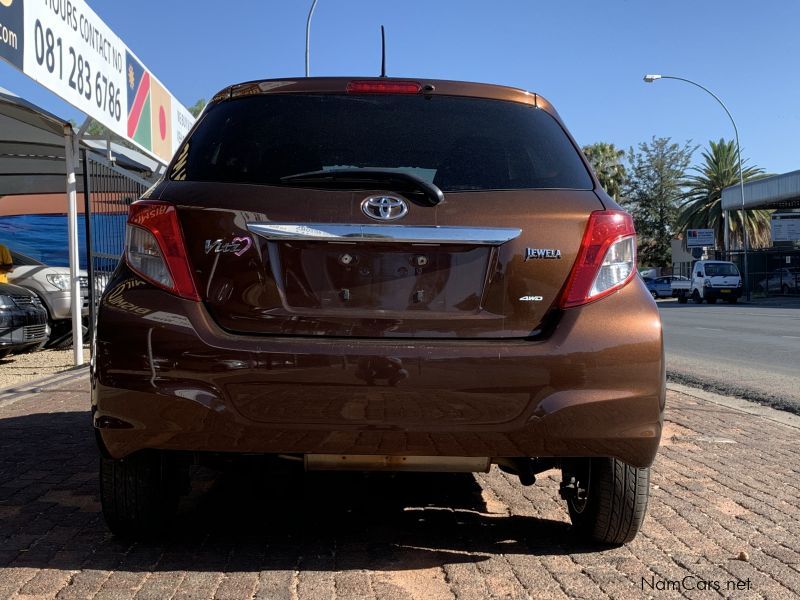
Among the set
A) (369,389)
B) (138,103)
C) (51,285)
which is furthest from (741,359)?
(369,389)

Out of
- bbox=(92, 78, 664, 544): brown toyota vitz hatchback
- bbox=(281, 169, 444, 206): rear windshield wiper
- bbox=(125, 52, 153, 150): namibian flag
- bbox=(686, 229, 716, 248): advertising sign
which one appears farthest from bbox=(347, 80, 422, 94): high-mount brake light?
bbox=(686, 229, 716, 248): advertising sign

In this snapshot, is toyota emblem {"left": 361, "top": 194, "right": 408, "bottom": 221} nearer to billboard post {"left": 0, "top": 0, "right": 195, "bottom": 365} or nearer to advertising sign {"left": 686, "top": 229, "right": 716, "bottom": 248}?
billboard post {"left": 0, "top": 0, "right": 195, "bottom": 365}

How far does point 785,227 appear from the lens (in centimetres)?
4472

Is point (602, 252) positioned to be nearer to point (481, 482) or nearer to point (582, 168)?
point (582, 168)

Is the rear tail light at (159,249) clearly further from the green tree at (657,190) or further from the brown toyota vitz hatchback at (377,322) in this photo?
the green tree at (657,190)

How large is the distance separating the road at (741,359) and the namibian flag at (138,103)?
23.7 ft

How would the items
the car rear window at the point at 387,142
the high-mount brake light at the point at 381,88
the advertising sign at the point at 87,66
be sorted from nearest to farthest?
1. the car rear window at the point at 387,142
2. the high-mount brake light at the point at 381,88
3. the advertising sign at the point at 87,66

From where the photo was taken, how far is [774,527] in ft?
12.0

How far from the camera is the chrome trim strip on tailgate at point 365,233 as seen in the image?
9.36 ft

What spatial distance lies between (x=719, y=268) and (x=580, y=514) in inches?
1464

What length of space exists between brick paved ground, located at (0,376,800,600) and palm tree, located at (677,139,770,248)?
174ft

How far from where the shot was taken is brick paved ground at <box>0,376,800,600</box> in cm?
291

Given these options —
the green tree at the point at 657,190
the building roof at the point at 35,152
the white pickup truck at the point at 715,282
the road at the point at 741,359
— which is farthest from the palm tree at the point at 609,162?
the building roof at the point at 35,152

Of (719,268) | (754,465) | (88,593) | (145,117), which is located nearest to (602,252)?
(88,593)
